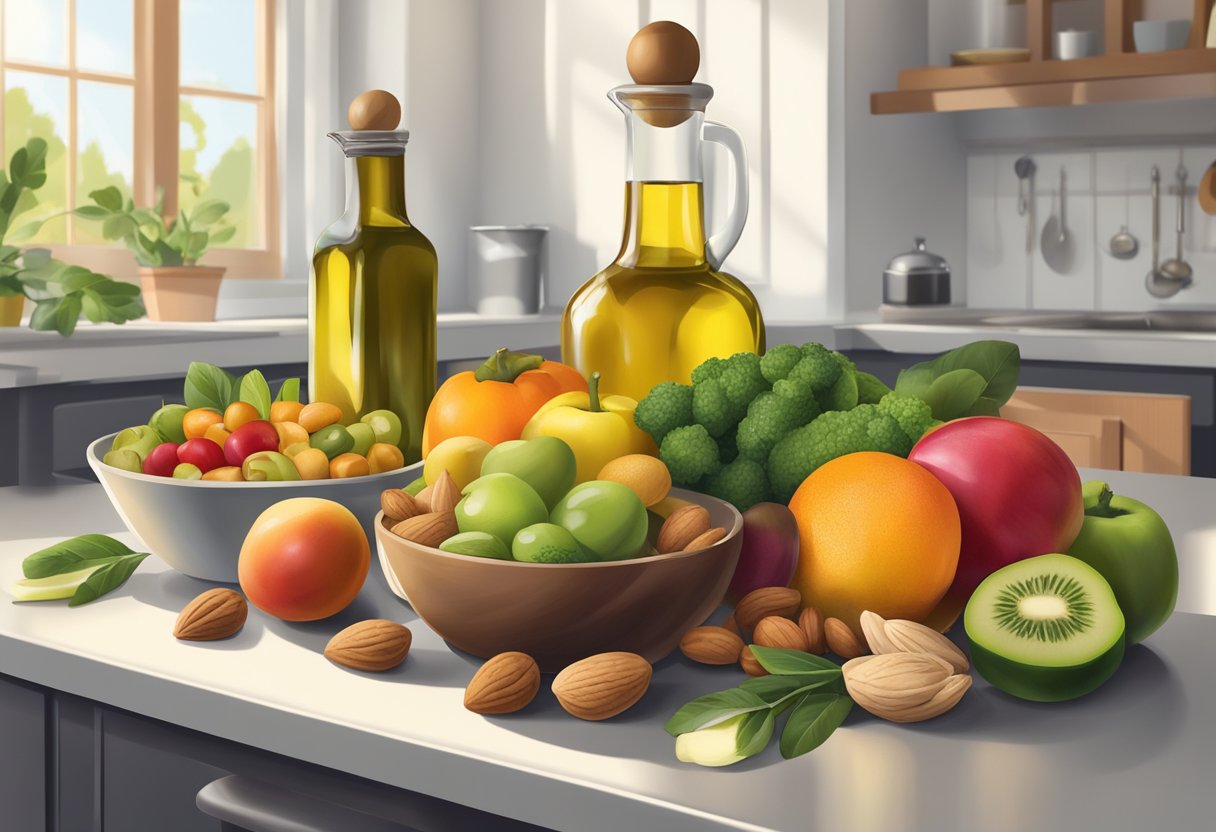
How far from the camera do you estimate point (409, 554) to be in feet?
1.84

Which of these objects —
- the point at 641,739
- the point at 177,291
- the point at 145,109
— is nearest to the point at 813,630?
the point at 641,739

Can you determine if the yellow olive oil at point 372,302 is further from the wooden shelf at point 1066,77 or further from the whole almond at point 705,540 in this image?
the wooden shelf at point 1066,77

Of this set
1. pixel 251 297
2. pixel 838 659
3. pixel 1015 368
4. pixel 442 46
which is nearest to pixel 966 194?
pixel 442 46

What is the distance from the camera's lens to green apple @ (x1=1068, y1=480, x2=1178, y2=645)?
2.07 feet

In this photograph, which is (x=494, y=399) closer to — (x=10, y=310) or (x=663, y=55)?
(x=663, y=55)

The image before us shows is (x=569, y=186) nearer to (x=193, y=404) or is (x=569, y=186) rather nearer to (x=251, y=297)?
(x=251, y=297)

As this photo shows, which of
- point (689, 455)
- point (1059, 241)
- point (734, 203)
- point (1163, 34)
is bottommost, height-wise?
point (689, 455)

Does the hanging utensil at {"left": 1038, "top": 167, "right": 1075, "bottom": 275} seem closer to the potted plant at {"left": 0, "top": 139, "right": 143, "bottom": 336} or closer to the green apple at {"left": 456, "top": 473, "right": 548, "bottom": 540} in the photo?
the potted plant at {"left": 0, "top": 139, "right": 143, "bottom": 336}

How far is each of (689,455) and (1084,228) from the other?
3.10m

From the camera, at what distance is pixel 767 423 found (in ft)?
2.26

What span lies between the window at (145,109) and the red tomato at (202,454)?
240 centimetres

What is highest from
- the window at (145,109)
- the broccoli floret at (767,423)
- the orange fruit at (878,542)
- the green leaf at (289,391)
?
the window at (145,109)

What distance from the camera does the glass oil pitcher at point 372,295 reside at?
0.85 m

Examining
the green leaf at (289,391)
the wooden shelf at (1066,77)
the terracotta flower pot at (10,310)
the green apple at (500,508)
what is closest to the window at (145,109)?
the terracotta flower pot at (10,310)
